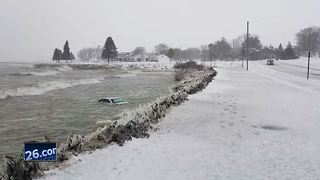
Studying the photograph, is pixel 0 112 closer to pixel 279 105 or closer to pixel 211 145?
pixel 279 105

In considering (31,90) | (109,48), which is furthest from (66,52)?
(31,90)

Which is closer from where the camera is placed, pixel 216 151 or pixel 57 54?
pixel 216 151

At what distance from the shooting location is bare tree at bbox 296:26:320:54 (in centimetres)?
16412

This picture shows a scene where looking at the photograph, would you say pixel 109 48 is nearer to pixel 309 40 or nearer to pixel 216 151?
pixel 309 40

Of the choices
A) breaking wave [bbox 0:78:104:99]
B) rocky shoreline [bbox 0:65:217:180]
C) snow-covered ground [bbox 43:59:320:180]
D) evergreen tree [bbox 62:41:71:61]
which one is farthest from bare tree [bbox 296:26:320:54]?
rocky shoreline [bbox 0:65:217:180]

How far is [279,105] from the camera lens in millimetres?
22438

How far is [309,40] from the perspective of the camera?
164 m

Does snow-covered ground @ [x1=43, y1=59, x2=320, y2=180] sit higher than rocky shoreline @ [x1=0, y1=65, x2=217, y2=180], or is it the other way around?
rocky shoreline @ [x1=0, y1=65, x2=217, y2=180]

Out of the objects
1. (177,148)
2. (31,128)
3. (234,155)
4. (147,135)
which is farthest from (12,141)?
(234,155)

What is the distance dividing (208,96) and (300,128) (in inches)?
433

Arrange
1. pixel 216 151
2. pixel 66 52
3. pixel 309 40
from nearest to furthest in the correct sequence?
pixel 216 151, pixel 309 40, pixel 66 52

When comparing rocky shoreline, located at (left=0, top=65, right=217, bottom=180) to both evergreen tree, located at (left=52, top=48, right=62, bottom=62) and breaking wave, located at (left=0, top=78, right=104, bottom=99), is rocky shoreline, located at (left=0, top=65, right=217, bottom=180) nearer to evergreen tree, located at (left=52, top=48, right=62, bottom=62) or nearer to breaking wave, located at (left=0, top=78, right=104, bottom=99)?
breaking wave, located at (left=0, top=78, right=104, bottom=99)

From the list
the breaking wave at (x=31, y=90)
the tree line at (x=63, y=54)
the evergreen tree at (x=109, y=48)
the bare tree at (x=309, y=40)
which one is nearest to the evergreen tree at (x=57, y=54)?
the tree line at (x=63, y=54)

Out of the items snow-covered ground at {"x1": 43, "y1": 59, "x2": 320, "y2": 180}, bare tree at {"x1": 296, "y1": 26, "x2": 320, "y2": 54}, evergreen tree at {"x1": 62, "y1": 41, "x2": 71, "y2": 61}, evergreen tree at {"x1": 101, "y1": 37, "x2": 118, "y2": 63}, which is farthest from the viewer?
evergreen tree at {"x1": 62, "y1": 41, "x2": 71, "y2": 61}
